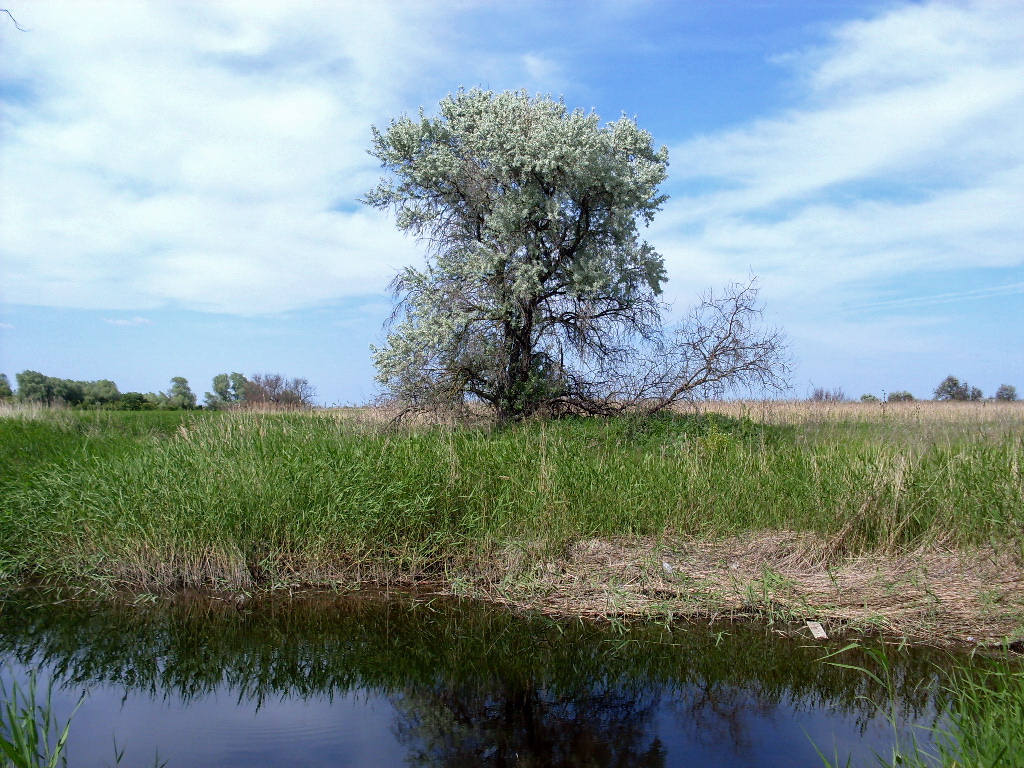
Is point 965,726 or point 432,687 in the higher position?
point 965,726

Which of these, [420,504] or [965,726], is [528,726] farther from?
[420,504]

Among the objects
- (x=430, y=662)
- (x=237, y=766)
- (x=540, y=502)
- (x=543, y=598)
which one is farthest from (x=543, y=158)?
(x=237, y=766)

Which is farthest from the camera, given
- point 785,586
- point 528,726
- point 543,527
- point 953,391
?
point 953,391

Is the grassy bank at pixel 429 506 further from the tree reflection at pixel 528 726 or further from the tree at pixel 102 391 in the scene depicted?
the tree at pixel 102 391

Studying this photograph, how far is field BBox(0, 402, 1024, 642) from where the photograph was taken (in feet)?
21.1

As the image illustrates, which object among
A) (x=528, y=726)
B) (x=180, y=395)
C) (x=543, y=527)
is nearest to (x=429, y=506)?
(x=543, y=527)

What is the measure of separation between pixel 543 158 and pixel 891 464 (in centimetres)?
940

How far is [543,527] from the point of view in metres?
7.20

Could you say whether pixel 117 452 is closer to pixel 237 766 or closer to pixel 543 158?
pixel 237 766

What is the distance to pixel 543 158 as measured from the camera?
14.4m

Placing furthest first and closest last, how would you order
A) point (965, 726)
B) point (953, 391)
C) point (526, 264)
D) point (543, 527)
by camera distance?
point (953, 391), point (526, 264), point (543, 527), point (965, 726)

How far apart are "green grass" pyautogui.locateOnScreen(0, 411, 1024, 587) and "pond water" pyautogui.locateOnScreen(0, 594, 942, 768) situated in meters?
0.62

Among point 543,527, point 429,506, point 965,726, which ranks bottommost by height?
point 965,726

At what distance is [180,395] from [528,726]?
1328 inches
